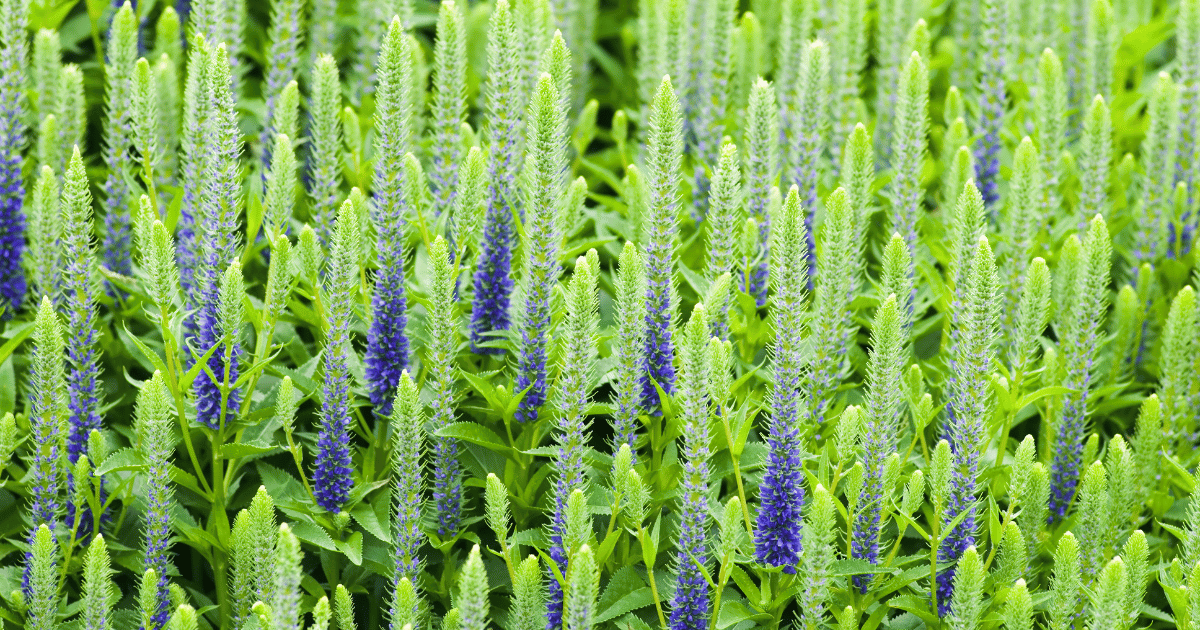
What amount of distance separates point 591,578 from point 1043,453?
1.83 meters

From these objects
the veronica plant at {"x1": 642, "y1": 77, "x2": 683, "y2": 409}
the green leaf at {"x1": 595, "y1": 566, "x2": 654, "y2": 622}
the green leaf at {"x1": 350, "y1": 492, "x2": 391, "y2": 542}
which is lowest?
the green leaf at {"x1": 595, "y1": 566, "x2": 654, "y2": 622}

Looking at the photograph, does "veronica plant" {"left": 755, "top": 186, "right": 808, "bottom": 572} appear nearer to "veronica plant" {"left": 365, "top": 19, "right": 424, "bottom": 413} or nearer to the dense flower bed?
the dense flower bed

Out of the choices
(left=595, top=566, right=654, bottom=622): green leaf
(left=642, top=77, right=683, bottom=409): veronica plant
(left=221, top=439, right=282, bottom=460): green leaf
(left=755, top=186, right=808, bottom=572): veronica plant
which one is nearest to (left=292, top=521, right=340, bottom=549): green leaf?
(left=221, top=439, right=282, bottom=460): green leaf

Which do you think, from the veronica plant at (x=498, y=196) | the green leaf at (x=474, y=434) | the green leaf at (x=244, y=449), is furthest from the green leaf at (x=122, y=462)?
the veronica plant at (x=498, y=196)

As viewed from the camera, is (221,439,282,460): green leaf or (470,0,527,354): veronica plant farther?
(470,0,527,354): veronica plant

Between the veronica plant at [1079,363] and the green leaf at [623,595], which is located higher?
the veronica plant at [1079,363]

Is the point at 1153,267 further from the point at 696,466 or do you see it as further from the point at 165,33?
the point at 165,33

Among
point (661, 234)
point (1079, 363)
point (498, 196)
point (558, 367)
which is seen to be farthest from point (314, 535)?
point (1079, 363)

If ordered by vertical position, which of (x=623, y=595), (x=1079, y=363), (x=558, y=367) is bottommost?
(x=623, y=595)

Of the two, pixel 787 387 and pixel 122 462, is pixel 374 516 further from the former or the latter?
pixel 787 387

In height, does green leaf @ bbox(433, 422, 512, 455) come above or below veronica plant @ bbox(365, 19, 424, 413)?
below

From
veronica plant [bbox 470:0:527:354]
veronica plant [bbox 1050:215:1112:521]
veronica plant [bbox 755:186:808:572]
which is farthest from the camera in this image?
veronica plant [bbox 1050:215:1112:521]

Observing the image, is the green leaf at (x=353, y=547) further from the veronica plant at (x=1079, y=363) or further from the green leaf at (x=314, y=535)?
the veronica plant at (x=1079, y=363)

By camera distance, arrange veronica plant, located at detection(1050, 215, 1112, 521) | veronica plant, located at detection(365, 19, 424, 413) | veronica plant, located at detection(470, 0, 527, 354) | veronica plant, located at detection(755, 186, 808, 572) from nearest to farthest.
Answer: veronica plant, located at detection(755, 186, 808, 572) < veronica plant, located at detection(365, 19, 424, 413) < veronica plant, located at detection(470, 0, 527, 354) < veronica plant, located at detection(1050, 215, 1112, 521)
